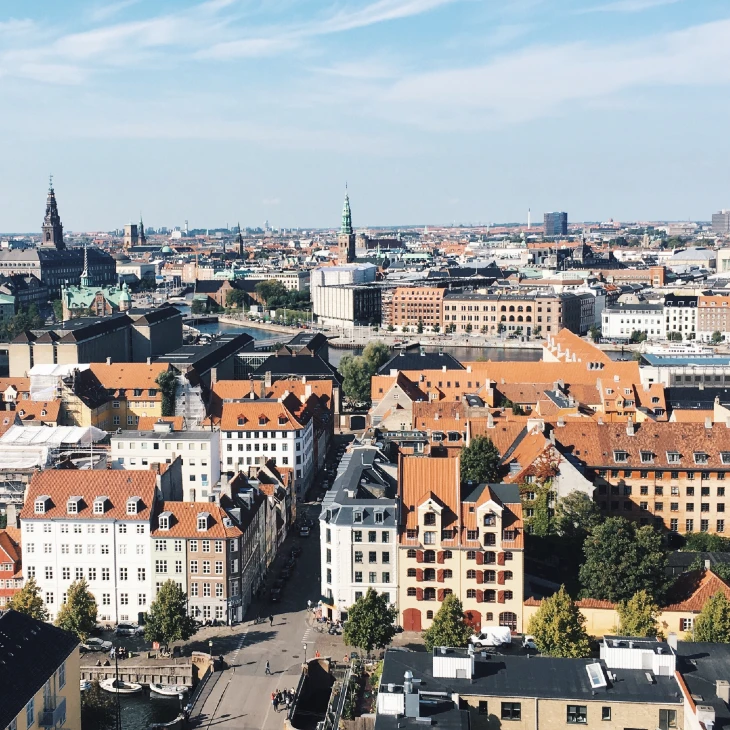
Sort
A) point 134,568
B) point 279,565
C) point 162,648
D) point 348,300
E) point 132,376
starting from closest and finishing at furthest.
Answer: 1. point 162,648
2. point 134,568
3. point 279,565
4. point 132,376
5. point 348,300

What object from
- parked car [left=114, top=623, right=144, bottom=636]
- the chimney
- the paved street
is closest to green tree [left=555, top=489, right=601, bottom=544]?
the paved street

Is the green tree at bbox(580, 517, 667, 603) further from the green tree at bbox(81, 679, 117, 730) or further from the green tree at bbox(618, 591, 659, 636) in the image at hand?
the green tree at bbox(81, 679, 117, 730)

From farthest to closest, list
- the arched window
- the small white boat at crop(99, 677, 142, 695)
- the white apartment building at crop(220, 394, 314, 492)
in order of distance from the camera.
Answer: the white apartment building at crop(220, 394, 314, 492) → the arched window → the small white boat at crop(99, 677, 142, 695)

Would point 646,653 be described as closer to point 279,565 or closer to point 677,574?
point 677,574

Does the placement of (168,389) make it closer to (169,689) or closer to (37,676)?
(169,689)

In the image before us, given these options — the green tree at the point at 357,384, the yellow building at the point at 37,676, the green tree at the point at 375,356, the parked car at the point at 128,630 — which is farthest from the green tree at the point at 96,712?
the green tree at the point at 375,356

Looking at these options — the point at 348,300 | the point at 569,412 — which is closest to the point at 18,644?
the point at 569,412
